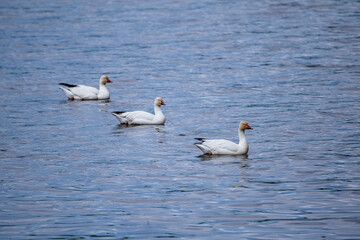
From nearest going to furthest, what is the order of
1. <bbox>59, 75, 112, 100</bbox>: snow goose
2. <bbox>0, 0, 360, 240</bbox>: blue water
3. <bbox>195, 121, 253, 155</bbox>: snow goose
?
<bbox>0, 0, 360, 240</bbox>: blue water
<bbox>195, 121, 253, 155</bbox>: snow goose
<bbox>59, 75, 112, 100</bbox>: snow goose

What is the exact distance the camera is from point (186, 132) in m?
21.8

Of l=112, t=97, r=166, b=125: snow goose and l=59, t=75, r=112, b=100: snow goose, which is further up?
l=59, t=75, r=112, b=100: snow goose

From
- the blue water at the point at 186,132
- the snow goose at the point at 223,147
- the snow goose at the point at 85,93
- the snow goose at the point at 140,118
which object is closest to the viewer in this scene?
the blue water at the point at 186,132

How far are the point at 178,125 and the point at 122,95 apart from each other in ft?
24.3

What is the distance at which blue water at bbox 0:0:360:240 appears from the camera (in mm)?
13070

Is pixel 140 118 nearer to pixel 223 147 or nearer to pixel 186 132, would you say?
pixel 186 132

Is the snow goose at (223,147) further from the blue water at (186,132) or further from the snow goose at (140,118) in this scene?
the snow goose at (140,118)

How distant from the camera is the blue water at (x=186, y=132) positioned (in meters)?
13.1

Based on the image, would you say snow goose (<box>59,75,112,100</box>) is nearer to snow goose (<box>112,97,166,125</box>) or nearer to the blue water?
the blue water

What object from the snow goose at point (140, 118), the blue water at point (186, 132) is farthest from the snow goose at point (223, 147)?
the snow goose at point (140, 118)

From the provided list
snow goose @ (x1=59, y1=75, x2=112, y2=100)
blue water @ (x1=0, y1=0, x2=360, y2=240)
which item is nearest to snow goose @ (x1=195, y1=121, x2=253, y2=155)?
blue water @ (x1=0, y1=0, x2=360, y2=240)

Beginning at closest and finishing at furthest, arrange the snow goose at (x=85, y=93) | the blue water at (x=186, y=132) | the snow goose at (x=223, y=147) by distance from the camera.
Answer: the blue water at (x=186, y=132) < the snow goose at (x=223, y=147) < the snow goose at (x=85, y=93)

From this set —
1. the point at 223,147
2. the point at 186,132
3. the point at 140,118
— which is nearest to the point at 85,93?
the point at 140,118

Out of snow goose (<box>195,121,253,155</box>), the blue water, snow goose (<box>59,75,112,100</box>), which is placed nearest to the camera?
the blue water
